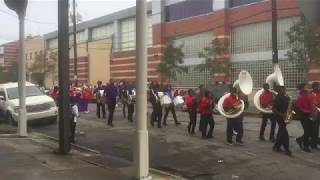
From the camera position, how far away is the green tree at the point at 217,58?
4259 cm

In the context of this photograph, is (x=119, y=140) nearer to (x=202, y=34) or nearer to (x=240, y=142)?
(x=240, y=142)

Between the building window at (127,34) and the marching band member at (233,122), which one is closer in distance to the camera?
the marching band member at (233,122)

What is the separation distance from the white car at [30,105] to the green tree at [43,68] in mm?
49746

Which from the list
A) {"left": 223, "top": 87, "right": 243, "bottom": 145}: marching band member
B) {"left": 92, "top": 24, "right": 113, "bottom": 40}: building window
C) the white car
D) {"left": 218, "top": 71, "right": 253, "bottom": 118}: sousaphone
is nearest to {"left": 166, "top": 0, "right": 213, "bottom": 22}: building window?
{"left": 92, "top": 24, "right": 113, "bottom": 40}: building window

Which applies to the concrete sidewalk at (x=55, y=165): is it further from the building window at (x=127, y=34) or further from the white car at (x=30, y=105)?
the building window at (x=127, y=34)

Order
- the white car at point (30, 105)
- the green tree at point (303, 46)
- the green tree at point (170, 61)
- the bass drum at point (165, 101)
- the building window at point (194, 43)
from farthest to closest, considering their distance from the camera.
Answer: the building window at point (194, 43), the green tree at point (170, 61), the green tree at point (303, 46), the white car at point (30, 105), the bass drum at point (165, 101)

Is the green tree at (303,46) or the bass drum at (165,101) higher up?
the green tree at (303,46)

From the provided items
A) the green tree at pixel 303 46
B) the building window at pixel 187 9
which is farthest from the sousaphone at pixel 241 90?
the building window at pixel 187 9

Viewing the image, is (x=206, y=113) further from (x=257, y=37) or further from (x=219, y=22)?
(x=219, y=22)

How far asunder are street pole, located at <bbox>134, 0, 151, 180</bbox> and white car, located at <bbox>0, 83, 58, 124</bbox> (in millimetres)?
12490

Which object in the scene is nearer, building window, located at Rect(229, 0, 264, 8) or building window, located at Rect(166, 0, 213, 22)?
building window, located at Rect(229, 0, 264, 8)

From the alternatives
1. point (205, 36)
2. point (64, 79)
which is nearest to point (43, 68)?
point (205, 36)

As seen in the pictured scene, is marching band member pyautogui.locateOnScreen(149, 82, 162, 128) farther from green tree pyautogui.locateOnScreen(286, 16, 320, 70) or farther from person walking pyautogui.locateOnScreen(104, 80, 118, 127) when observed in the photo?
green tree pyautogui.locateOnScreen(286, 16, 320, 70)

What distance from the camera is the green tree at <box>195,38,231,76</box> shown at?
42.6m
